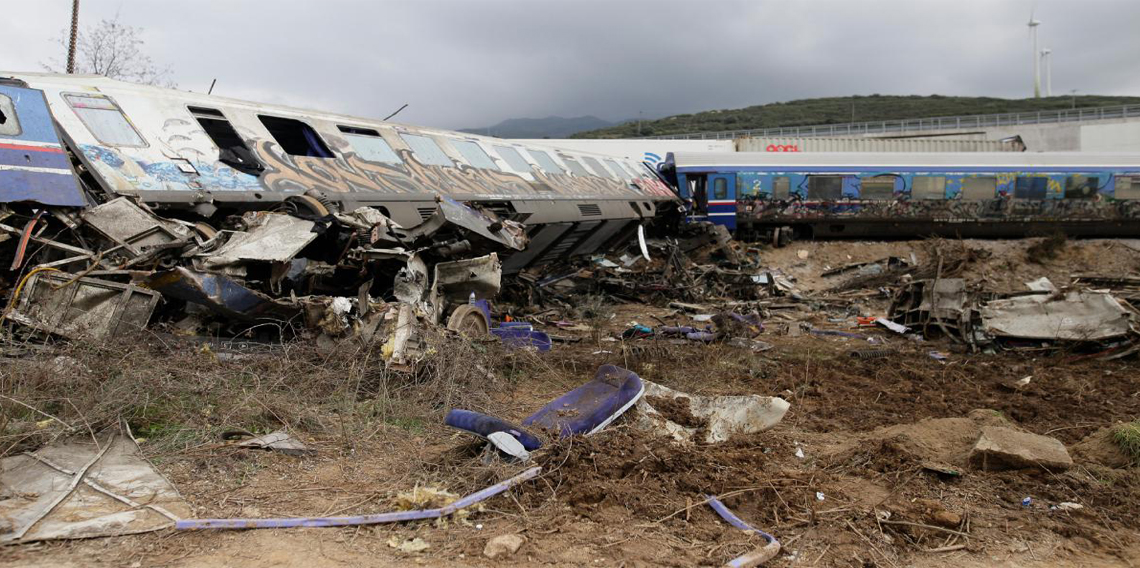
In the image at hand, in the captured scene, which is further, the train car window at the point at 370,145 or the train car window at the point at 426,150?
the train car window at the point at 426,150

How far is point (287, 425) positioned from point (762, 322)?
955 centimetres

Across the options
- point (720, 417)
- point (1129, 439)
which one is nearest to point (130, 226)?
point (720, 417)

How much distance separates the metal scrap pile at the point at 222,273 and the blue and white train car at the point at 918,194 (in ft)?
49.3

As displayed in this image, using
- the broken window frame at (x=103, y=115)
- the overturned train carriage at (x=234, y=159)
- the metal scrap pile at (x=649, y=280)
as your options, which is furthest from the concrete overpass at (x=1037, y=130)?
the broken window frame at (x=103, y=115)

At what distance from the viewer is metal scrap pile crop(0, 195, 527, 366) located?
20.3ft

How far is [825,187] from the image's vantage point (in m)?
21.5

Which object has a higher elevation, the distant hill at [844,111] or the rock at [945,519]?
the distant hill at [844,111]

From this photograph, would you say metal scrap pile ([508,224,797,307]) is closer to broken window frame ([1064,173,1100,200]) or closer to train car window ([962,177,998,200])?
train car window ([962,177,998,200])

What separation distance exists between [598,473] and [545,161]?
1216 centimetres

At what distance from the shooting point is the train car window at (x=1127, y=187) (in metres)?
21.7

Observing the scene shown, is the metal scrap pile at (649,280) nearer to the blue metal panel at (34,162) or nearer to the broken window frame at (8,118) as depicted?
the blue metal panel at (34,162)

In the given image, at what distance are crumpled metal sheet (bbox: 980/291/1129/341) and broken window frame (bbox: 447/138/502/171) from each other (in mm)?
8523

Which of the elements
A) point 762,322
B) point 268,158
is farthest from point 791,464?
point 762,322

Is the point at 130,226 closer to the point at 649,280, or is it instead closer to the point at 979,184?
the point at 649,280
